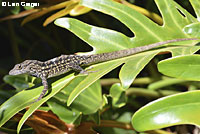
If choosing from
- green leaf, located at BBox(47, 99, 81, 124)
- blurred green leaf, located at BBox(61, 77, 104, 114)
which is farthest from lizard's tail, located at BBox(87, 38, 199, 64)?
green leaf, located at BBox(47, 99, 81, 124)

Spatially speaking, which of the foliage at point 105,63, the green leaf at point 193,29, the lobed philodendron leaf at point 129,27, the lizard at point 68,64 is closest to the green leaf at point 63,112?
the foliage at point 105,63

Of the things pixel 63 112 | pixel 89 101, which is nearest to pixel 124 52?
pixel 89 101

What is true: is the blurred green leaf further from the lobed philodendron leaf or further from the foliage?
the lobed philodendron leaf

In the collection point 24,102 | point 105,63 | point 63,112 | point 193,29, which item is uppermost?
point 193,29

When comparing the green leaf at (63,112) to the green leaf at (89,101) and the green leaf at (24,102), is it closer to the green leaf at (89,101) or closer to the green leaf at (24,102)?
the green leaf at (89,101)

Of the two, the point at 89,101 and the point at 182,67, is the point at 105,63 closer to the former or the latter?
the point at 89,101

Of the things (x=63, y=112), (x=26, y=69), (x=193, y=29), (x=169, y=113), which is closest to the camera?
(x=169, y=113)

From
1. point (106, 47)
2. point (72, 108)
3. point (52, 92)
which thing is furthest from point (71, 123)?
point (106, 47)
